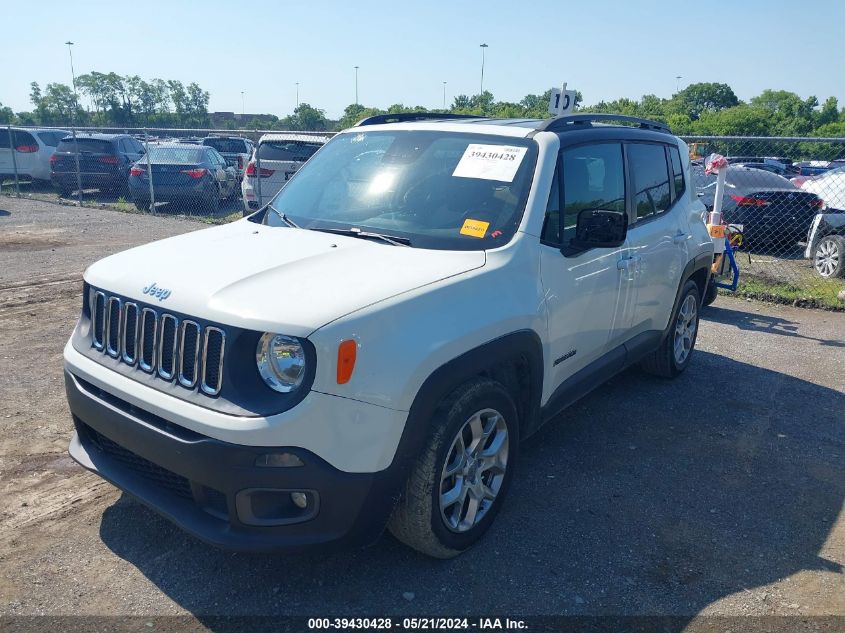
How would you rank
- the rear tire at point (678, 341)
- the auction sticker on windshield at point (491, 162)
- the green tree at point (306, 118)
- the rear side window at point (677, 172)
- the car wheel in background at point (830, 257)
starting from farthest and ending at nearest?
the green tree at point (306, 118), the car wheel in background at point (830, 257), the rear tire at point (678, 341), the rear side window at point (677, 172), the auction sticker on windshield at point (491, 162)

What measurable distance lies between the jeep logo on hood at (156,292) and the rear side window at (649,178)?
3.13m

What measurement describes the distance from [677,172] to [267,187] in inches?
348

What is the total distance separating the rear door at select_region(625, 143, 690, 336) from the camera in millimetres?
4660

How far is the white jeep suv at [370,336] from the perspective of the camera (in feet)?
8.52

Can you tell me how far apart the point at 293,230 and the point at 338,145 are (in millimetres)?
1054

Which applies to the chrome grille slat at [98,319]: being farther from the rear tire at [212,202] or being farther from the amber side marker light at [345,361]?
the rear tire at [212,202]

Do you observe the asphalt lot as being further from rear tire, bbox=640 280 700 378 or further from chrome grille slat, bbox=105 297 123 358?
chrome grille slat, bbox=105 297 123 358

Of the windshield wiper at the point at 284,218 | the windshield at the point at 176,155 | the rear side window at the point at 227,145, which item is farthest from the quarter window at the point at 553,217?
the rear side window at the point at 227,145

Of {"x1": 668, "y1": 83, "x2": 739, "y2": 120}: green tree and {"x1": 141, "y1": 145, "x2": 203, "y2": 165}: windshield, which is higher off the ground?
{"x1": 668, "y1": 83, "x2": 739, "y2": 120}: green tree

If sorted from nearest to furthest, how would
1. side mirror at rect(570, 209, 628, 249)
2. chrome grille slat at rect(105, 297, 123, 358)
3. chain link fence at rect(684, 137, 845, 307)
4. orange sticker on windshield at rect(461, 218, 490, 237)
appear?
chrome grille slat at rect(105, 297, 123, 358), orange sticker on windshield at rect(461, 218, 490, 237), side mirror at rect(570, 209, 628, 249), chain link fence at rect(684, 137, 845, 307)

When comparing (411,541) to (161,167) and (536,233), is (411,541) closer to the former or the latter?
(536,233)

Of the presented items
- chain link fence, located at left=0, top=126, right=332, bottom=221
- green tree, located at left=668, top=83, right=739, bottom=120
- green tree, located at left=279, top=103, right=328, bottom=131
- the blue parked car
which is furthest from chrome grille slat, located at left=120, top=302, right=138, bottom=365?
green tree, located at left=668, top=83, right=739, bottom=120

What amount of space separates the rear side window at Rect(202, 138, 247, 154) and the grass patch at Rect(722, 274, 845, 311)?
18.7 m

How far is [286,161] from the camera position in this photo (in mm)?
12734
